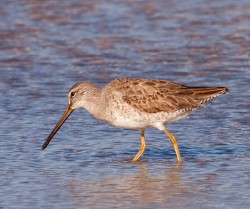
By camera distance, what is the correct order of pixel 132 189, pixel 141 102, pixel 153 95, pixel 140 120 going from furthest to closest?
pixel 153 95
pixel 141 102
pixel 140 120
pixel 132 189

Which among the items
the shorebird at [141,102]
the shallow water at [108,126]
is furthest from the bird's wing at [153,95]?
the shallow water at [108,126]

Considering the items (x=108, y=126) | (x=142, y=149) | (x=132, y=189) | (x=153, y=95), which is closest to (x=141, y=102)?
(x=153, y=95)

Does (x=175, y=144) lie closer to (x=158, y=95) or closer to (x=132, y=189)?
(x=158, y=95)

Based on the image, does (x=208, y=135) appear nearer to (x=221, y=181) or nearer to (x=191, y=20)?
(x=221, y=181)

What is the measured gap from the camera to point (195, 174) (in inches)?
401

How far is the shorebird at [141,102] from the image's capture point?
1094 cm

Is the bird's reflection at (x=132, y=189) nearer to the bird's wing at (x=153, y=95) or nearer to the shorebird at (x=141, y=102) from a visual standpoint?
the shorebird at (x=141, y=102)

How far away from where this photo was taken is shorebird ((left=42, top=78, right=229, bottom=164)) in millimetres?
10938

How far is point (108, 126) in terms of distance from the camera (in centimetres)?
1238

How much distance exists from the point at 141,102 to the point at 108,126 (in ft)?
4.69

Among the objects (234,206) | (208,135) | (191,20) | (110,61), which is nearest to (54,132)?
(208,135)

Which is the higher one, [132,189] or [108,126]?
[132,189]

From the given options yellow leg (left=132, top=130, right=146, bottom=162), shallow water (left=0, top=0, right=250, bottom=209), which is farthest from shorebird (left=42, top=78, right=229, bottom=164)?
shallow water (left=0, top=0, right=250, bottom=209)

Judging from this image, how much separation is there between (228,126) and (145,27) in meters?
6.78
